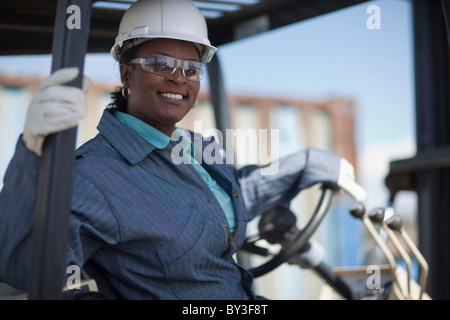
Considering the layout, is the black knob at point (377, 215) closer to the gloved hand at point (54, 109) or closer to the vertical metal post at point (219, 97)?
the vertical metal post at point (219, 97)

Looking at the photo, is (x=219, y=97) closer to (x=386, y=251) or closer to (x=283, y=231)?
(x=283, y=231)

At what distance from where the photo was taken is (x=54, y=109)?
1102 mm

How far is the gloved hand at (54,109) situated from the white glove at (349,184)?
130cm

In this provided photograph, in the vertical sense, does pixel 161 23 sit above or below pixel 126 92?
above

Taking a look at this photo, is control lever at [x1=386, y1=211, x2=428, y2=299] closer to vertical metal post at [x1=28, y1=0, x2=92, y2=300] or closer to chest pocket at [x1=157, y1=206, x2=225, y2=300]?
chest pocket at [x1=157, y1=206, x2=225, y2=300]

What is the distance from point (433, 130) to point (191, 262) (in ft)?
7.71

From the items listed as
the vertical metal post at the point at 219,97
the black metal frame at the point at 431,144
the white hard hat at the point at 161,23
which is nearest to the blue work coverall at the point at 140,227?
the white hard hat at the point at 161,23

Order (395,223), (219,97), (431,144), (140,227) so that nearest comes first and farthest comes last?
(140,227)
(395,223)
(219,97)
(431,144)

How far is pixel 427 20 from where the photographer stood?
341 centimetres

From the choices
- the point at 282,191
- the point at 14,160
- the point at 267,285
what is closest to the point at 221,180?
the point at 282,191

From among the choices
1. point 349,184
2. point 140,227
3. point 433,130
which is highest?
point 433,130

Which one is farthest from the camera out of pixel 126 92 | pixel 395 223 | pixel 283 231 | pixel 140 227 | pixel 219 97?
pixel 219 97

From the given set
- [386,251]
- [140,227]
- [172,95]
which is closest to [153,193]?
[140,227]

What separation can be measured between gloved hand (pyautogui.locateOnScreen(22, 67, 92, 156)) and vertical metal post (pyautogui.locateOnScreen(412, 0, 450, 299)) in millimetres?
2719
